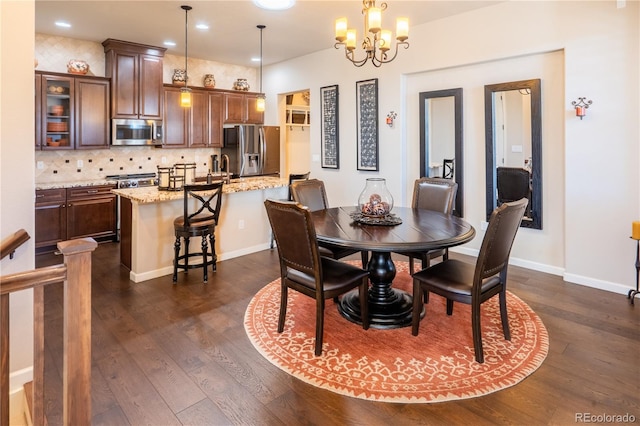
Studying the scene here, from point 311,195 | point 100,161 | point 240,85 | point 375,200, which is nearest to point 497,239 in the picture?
point 375,200

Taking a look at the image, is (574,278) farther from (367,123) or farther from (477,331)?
(367,123)

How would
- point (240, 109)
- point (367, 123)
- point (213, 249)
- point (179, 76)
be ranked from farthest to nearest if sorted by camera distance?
point (240, 109), point (179, 76), point (367, 123), point (213, 249)

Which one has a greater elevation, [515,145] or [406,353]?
[515,145]

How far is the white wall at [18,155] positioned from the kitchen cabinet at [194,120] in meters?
4.31

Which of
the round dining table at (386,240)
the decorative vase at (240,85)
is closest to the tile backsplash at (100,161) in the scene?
the decorative vase at (240,85)

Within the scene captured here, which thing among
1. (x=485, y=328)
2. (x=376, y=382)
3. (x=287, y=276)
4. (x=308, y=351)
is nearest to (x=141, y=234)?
(x=287, y=276)

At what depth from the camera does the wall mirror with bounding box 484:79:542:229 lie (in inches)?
164

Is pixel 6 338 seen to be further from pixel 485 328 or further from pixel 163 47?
pixel 163 47

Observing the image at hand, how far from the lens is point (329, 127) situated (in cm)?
630

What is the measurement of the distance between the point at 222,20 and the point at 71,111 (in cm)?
246

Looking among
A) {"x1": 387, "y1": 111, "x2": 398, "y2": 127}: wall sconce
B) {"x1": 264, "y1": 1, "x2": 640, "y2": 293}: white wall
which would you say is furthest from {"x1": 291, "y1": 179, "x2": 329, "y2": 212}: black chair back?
{"x1": 387, "y1": 111, "x2": 398, "y2": 127}: wall sconce

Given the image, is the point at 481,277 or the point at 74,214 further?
the point at 74,214

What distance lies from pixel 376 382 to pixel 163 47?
19.4 ft

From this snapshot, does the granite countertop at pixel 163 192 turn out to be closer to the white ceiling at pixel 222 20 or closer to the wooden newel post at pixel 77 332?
the white ceiling at pixel 222 20
